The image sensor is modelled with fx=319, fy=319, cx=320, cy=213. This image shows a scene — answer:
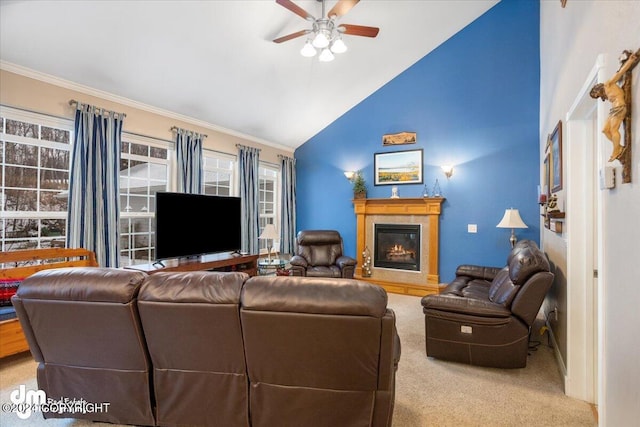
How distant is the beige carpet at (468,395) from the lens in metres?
2.01

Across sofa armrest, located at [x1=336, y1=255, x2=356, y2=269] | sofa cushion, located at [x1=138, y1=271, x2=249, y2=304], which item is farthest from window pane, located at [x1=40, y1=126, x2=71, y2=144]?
sofa armrest, located at [x1=336, y1=255, x2=356, y2=269]

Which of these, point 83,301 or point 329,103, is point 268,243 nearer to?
point 329,103

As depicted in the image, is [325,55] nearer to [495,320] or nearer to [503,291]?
[503,291]

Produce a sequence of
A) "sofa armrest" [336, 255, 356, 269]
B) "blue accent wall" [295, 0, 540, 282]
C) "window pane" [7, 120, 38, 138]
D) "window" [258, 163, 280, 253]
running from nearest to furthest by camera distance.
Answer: "window pane" [7, 120, 38, 138], "blue accent wall" [295, 0, 540, 282], "sofa armrest" [336, 255, 356, 269], "window" [258, 163, 280, 253]

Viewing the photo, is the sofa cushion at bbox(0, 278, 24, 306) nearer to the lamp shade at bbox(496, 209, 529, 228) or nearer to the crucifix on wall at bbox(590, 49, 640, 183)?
the crucifix on wall at bbox(590, 49, 640, 183)

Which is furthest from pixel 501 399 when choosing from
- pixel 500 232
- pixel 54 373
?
pixel 500 232

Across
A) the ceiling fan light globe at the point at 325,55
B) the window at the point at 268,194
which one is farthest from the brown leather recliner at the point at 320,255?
the ceiling fan light globe at the point at 325,55

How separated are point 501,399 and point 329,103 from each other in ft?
16.2

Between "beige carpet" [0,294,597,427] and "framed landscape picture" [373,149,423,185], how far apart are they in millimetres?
3232

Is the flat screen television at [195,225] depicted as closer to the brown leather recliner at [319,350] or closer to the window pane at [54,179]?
the window pane at [54,179]

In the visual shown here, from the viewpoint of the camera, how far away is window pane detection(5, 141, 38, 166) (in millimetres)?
3232

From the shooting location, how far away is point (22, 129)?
3309 mm

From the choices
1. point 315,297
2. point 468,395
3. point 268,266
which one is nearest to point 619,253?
point 315,297

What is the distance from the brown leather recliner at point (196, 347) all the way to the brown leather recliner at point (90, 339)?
88 millimetres
